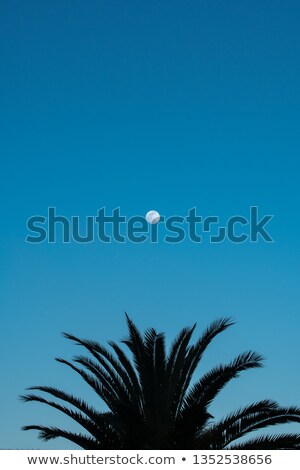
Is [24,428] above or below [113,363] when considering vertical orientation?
below

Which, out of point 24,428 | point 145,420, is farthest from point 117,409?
point 24,428

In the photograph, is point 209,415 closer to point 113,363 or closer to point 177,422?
point 177,422

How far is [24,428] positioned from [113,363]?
2.55 metres

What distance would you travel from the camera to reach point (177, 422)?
19156mm

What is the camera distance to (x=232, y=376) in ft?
64.4
